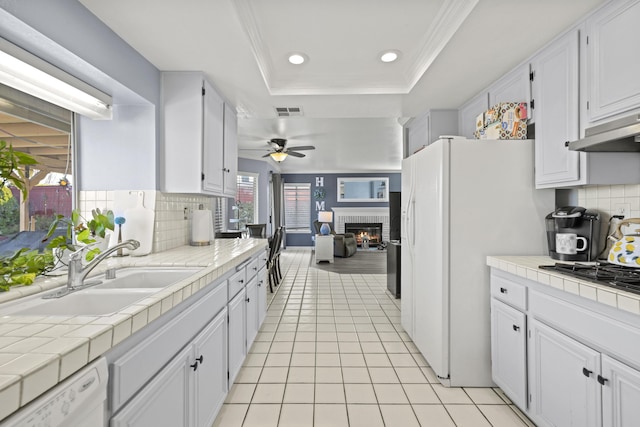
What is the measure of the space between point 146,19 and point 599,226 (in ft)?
9.46

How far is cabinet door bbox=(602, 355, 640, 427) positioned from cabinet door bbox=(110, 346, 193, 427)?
5.62 feet

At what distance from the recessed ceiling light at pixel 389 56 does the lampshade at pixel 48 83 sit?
198 cm

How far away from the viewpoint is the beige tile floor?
182cm

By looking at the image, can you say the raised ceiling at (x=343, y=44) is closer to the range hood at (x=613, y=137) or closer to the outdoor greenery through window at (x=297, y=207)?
the range hood at (x=613, y=137)

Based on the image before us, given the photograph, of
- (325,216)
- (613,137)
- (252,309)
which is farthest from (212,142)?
(325,216)

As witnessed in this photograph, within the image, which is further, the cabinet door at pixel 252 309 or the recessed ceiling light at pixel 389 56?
the cabinet door at pixel 252 309

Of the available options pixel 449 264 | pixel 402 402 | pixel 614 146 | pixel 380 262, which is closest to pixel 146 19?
pixel 449 264

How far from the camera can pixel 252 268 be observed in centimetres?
262

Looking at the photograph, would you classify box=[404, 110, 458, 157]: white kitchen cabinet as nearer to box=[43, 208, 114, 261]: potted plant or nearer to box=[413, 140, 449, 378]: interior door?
box=[413, 140, 449, 378]: interior door

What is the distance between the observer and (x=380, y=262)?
282 inches

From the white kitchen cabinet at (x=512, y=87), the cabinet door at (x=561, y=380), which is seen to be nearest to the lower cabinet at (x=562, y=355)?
the cabinet door at (x=561, y=380)

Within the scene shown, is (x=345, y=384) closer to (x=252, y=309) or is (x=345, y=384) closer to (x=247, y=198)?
(x=252, y=309)

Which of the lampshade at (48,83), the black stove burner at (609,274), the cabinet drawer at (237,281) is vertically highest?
the lampshade at (48,83)

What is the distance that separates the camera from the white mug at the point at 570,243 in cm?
178
